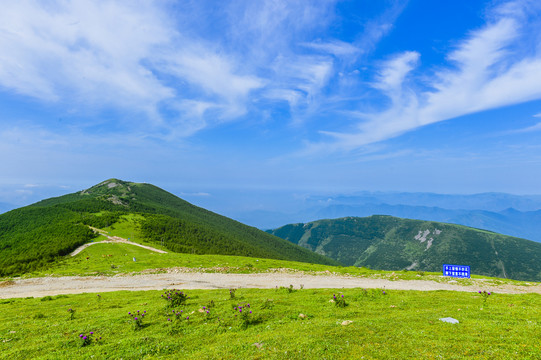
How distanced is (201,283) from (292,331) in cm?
2290

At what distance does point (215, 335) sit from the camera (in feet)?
44.0

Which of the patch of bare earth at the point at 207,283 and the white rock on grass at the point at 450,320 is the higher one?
the white rock on grass at the point at 450,320

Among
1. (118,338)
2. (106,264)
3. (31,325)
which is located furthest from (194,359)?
(106,264)

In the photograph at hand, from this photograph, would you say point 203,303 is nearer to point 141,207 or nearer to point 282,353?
point 282,353

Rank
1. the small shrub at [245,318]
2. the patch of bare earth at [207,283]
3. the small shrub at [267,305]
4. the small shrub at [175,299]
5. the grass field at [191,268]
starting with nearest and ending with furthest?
the small shrub at [245,318]
the small shrub at [267,305]
the small shrub at [175,299]
the patch of bare earth at [207,283]
the grass field at [191,268]

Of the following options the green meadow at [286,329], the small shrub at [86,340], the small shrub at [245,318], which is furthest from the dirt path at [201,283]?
the small shrub at [86,340]

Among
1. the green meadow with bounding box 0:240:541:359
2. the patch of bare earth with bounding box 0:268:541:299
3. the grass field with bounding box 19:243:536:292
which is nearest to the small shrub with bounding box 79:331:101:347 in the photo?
the green meadow with bounding box 0:240:541:359

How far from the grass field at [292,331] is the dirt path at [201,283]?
32.5ft

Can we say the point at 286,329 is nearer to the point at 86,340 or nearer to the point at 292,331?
the point at 292,331

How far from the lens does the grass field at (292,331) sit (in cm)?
1045

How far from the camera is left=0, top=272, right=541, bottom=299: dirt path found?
29.5 m

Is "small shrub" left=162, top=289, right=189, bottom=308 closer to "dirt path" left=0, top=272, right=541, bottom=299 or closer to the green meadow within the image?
the green meadow

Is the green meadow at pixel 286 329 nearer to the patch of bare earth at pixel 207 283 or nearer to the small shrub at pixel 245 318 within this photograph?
the small shrub at pixel 245 318

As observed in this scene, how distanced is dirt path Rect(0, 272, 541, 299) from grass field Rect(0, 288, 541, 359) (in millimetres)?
9919
